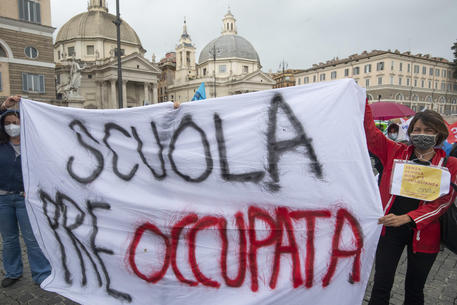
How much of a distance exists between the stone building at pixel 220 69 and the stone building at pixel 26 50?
3851cm

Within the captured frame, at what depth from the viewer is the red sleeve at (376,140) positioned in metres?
2.02

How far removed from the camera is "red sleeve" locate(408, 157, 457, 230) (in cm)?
180

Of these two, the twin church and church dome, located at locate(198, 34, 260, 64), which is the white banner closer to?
the twin church

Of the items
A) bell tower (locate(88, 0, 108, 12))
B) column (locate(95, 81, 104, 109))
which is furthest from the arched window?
bell tower (locate(88, 0, 108, 12))

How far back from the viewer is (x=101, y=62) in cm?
4862

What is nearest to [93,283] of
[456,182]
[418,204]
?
[418,204]

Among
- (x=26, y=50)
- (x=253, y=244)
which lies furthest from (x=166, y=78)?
(x=253, y=244)

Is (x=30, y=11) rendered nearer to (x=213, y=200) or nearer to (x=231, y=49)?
(x=213, y=200)

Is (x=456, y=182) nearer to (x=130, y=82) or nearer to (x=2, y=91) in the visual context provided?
(x=2, y=91)

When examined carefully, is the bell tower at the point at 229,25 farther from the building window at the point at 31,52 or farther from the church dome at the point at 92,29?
the building window at the point at 31,52

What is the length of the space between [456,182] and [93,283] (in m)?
2.84

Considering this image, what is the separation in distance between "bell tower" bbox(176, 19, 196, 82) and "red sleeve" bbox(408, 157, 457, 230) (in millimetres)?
66677

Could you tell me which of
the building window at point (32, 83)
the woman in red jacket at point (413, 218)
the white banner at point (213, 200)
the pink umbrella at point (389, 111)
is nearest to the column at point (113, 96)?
the building window at point (32, 83)

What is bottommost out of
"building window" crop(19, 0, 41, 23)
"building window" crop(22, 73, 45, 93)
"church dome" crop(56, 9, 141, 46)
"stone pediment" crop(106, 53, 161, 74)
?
"building window" crop(22, 73, 45, 93)
